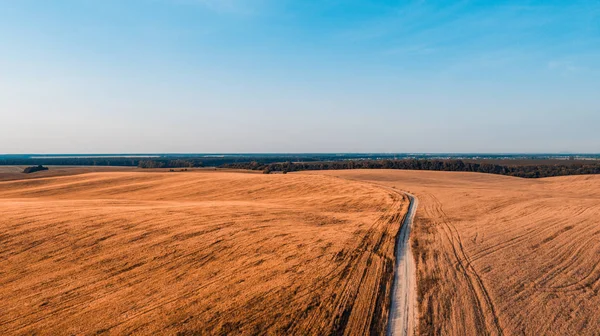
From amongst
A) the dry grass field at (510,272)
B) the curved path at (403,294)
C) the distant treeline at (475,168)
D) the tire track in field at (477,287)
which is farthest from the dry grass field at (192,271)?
the distant treeline at (475,168)

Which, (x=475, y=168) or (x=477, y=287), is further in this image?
(x=475, y=168)

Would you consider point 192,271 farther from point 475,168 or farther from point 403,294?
point 475,168

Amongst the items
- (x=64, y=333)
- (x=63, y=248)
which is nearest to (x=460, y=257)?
(x=64, y=333)

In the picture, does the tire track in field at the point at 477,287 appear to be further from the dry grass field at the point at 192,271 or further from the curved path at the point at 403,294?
the curved path at the point at 403,294

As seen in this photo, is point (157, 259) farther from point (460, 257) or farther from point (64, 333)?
point (460, 257)

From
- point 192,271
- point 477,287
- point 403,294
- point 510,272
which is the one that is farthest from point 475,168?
point 192,271

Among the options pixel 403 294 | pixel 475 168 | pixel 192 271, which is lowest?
pixel 403 294
